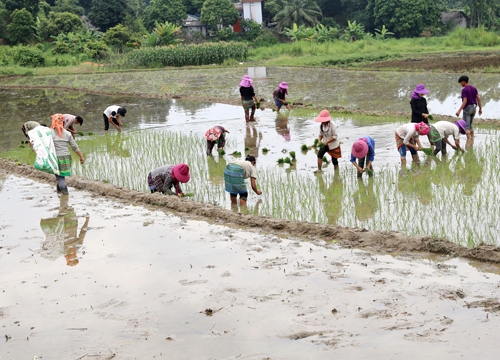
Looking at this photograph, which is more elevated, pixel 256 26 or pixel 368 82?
pixel 256 26

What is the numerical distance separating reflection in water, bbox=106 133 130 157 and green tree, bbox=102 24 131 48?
2423 cm

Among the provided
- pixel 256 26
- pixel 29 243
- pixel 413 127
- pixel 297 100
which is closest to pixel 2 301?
pixel 29 243

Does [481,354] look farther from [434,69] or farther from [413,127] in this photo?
[434,69]

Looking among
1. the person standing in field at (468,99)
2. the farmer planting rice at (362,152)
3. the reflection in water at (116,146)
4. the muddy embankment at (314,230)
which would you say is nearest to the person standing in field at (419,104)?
the person standing in field at (468,99)

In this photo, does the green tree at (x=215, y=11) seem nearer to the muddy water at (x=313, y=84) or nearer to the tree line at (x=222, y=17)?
the tree line at (x=222, y=17)

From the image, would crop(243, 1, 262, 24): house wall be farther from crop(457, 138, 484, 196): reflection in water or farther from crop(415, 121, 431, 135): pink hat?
crop(415, 121, 431, 135): pink hat

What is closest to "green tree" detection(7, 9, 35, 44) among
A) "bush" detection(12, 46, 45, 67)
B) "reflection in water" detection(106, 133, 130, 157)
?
"bush" detection(12, 46, 45, 67)

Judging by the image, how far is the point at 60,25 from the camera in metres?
39.2

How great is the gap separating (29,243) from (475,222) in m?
4.58

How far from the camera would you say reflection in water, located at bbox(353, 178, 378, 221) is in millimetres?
7158

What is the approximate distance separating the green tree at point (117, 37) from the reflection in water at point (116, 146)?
24.2m

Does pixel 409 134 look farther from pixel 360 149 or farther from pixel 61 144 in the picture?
pixel 61 144

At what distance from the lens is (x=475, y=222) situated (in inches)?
253

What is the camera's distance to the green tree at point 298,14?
42.6 metres
